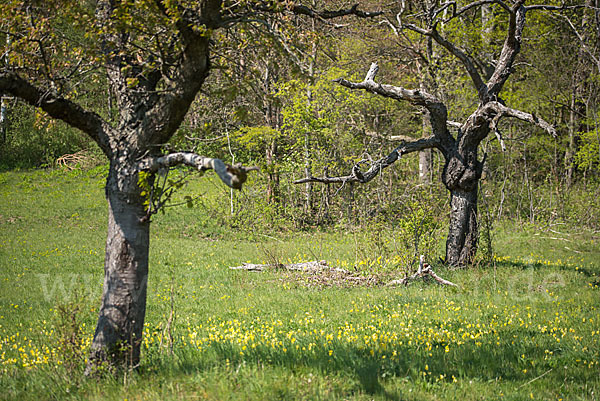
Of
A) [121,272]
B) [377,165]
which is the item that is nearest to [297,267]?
[377,165]

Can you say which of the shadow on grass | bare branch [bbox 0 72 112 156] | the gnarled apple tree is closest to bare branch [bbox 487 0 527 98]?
the shadow on grass

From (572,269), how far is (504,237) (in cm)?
550

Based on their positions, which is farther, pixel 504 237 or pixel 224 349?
pixel 504 237

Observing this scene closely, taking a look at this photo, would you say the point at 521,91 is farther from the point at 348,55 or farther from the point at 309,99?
the point at 309,99

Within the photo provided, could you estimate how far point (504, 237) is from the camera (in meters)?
17.5

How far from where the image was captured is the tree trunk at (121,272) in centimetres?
508

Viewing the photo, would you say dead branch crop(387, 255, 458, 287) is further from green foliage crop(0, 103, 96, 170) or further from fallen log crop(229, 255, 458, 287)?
green foliage crop(0, 103, 96, 170)

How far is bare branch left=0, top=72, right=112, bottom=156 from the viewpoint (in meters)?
4.75

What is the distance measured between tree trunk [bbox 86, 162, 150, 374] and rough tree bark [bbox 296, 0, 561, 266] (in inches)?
248

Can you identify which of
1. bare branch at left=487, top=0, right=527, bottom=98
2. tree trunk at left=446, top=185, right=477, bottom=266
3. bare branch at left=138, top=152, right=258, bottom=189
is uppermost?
bare branch at left=487, top=0, right=527, bottom=98

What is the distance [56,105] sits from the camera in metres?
5.00

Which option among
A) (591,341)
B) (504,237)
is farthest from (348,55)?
(591,341)

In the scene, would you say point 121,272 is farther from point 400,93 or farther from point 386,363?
point 400,93

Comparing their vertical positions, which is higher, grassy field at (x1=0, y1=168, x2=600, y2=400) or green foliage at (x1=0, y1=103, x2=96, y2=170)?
green foliage at (x1=0, y1=103, x2=96, y2=170)
